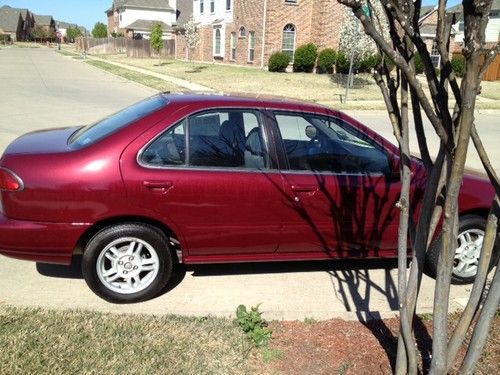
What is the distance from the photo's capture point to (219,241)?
3.87 meters

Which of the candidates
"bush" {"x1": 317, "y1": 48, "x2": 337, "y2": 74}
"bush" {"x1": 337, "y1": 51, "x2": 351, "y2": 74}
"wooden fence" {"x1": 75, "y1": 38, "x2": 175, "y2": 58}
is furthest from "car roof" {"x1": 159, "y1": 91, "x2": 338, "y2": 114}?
"wooden fence" {"x1": 75, "y1": 38, "x2": 175, "y2": 58}

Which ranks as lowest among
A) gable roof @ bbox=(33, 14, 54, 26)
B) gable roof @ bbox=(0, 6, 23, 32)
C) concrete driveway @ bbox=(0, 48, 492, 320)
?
concrete driveway @ bbox=(0, 48, 492, 320)

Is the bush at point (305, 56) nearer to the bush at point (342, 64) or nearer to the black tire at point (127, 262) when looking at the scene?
the bush at point (342, 64)

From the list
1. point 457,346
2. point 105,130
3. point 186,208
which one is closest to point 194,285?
point 186,208

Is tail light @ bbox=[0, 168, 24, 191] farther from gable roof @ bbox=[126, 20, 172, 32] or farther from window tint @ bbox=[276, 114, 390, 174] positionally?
gable roof @ bbox=[126, 20, 172, 32]

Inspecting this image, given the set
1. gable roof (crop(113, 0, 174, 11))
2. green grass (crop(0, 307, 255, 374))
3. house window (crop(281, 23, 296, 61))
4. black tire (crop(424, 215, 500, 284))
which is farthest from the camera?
gable roof (crop(113, 0, 174, 11))

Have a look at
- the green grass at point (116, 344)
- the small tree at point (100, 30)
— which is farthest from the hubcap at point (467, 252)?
the small tree at point (100, 30)

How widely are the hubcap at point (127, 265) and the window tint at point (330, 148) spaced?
54.0 inches

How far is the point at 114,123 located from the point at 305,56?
25965mm

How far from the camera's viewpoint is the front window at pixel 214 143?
146 inches

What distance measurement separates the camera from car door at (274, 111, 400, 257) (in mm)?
3920

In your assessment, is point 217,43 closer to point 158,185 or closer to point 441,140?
point 158,185

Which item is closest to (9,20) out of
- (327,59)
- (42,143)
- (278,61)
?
(278,61)

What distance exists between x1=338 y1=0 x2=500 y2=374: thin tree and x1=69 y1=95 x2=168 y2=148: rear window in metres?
2.11
